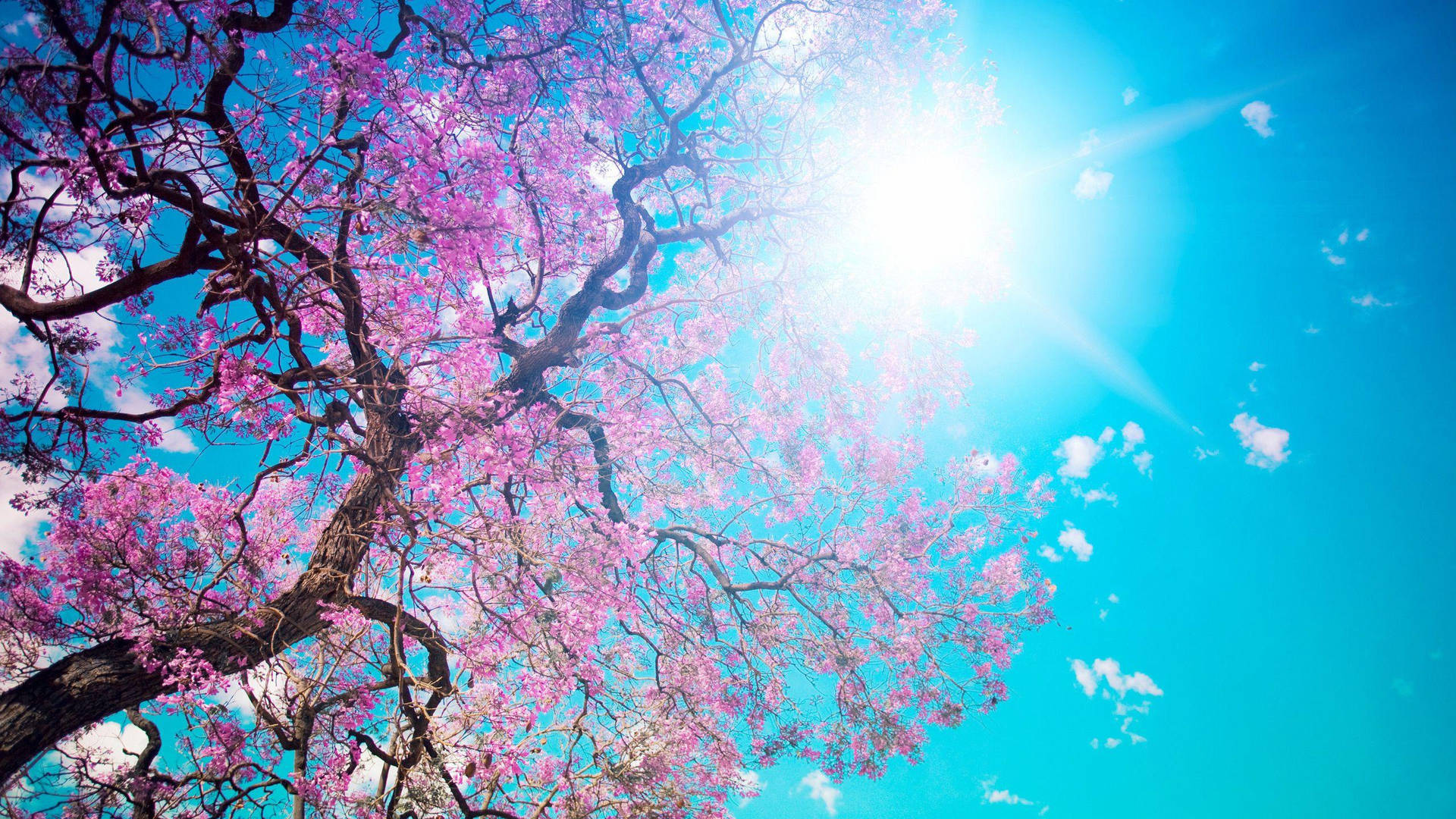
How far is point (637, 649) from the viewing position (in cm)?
548

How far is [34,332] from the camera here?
2.96 meters

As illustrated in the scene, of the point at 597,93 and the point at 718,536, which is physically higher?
the point at 597,93

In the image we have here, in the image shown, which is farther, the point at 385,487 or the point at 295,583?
the point at 295,583

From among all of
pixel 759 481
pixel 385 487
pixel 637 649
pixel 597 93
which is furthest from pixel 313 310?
pixel 759 481

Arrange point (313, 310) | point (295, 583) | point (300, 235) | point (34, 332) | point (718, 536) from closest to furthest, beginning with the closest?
point (34, 332), point (300, 235), point (295, 583), point (313, 310), point (718, 536)

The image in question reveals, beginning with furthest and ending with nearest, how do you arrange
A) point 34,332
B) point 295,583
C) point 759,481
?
point 759,481 < point 295,583 < point 34,332

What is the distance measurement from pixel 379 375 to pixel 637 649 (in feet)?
11.1

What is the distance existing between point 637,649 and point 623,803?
2.14 metres

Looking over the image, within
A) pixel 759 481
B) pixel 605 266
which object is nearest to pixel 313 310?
pixel 605 266

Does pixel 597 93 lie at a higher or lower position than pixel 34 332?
higher

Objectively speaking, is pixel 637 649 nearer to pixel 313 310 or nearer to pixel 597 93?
pixel 313 310

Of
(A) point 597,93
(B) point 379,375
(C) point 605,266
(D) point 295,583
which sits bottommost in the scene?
(D) point 295,583

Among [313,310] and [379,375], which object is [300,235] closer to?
[313,310]

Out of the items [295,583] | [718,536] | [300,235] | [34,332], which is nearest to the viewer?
[34,332]
